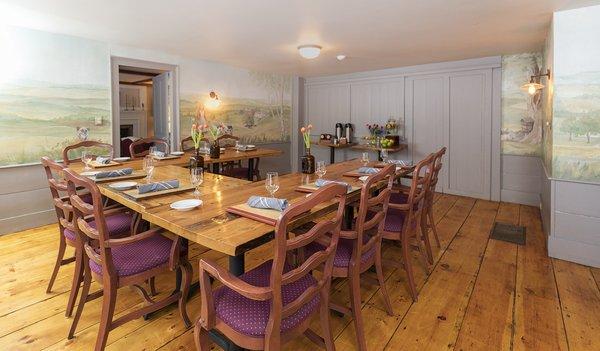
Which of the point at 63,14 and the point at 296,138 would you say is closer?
the point at 63,14

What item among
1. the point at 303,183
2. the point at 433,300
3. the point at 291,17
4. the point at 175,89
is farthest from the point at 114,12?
the point at 433,300

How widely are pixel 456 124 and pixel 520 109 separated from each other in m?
0.85

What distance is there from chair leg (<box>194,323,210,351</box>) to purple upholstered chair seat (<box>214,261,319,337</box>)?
88mm

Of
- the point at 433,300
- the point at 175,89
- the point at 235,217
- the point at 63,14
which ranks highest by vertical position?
the point at 63,14

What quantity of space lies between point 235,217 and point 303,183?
31.0 inches

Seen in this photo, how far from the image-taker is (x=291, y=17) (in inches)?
122

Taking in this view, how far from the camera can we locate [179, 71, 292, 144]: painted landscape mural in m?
5.24

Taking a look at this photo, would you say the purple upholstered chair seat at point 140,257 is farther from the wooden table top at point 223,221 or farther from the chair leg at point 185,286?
the wooden table top at point 223,221

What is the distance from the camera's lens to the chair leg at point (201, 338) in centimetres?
125

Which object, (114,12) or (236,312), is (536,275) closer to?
(236,312)

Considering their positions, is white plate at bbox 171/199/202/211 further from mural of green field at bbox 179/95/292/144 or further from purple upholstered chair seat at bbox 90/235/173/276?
mural of green field at bbox 179/95/292/144

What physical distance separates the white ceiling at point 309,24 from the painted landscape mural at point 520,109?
0.30m

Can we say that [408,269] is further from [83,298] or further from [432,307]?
[83,298]

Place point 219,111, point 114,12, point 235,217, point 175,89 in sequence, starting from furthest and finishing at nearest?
1. point 219,111
2. point 175,89
3. point 114,12
4. point 235,217
